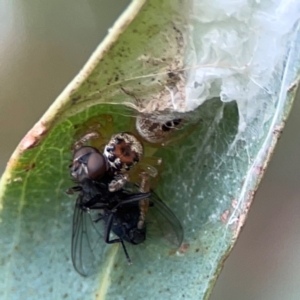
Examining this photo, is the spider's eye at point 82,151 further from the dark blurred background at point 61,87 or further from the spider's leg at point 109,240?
the dark blurred background at point 61,87

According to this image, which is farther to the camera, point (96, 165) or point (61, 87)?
point (61, 87)

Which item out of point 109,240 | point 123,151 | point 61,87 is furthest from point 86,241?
point 61,87

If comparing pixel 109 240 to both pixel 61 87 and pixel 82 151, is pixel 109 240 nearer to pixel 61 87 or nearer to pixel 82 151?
pixel 82 151

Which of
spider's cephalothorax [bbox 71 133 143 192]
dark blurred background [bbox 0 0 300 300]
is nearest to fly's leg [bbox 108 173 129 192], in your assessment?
spider's cephalothorax [bbox 71 133 143 192]

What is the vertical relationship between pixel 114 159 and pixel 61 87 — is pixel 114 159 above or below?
above

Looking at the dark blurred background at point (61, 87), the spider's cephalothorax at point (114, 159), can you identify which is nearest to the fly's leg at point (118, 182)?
the spider's cephalothorax at point (114, 159)

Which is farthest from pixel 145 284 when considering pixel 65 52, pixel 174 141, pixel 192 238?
pixel 65 52
